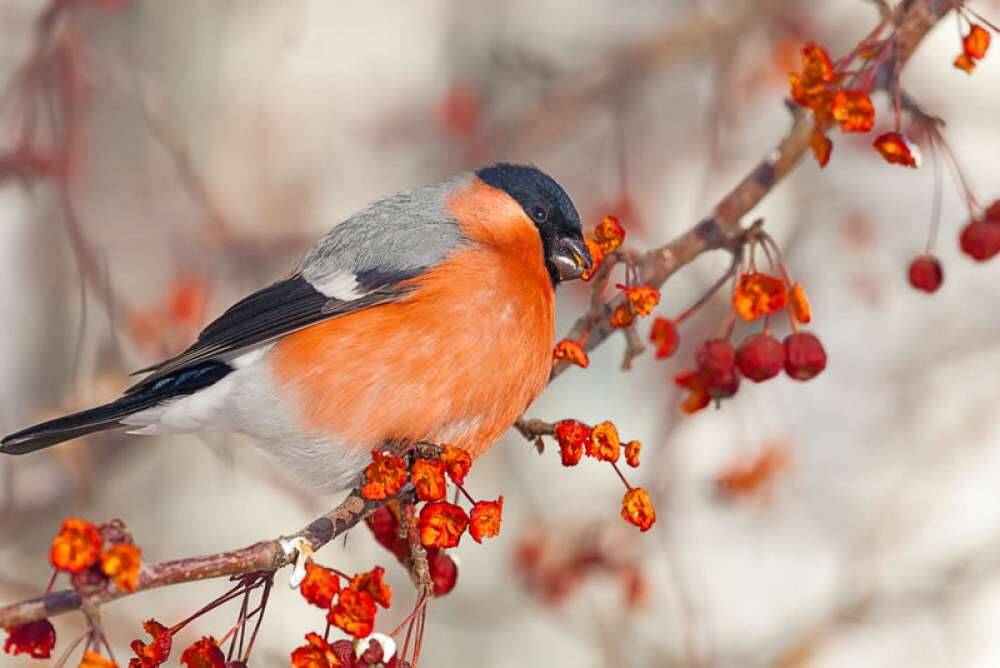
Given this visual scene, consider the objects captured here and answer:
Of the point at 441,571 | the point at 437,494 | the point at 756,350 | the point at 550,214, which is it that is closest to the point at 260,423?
the point at 441,571

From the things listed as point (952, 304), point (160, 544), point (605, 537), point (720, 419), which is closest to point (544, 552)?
point (605, 537)

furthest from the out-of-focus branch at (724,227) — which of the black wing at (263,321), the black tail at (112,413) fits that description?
the black tail at (112,413)

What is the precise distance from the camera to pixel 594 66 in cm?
431

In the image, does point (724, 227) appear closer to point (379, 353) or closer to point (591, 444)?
point (591, 444)

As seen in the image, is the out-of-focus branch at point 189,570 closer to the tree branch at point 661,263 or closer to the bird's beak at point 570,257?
the tree branch at point 661,263

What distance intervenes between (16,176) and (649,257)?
1753 mm

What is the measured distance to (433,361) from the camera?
2.12 m

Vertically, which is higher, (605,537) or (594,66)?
(594,66)

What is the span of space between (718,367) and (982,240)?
1.85 feet

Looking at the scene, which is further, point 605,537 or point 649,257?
point 605,537

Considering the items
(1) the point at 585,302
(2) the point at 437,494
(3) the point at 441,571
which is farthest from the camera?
(1) the point at 585,302

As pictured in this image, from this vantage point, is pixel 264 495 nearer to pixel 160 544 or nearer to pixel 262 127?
pixel 160 544

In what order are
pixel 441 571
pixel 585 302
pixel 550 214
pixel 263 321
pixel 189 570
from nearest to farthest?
1. pixel 189 570
2. pixel 441 571
3. pixel 263 321
4. pixel 550 214
5. pixel 585 302

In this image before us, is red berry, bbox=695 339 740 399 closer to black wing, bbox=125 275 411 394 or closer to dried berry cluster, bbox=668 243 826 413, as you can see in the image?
dried berry cluster, bbox=668 243 826 413
